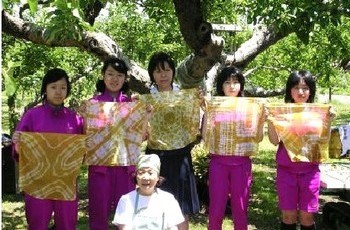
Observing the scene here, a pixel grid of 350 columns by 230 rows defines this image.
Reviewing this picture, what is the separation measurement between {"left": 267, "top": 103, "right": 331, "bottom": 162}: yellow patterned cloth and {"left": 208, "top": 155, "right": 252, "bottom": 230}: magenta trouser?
0.38 m

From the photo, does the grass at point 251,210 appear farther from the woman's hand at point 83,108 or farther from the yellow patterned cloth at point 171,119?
the woman's hand at point 83,108

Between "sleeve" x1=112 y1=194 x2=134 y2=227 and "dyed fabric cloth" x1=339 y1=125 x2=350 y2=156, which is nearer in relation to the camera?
"sleeve" x1=112 y1=194 x2=134 y2=227

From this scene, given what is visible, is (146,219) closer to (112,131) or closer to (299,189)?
(112,131)

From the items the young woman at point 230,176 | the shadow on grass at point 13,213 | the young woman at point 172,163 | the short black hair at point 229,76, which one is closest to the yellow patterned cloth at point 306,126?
the young woman at point 230,176

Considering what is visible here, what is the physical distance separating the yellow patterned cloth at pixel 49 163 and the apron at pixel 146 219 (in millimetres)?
668

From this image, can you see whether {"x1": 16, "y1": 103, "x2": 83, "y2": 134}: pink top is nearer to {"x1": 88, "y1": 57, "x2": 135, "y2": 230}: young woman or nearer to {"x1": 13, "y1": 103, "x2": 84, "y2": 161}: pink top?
{"x1": 13, "y1": 103, "x2": 84, "y2": 161}: pink top

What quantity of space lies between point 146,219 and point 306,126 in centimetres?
152

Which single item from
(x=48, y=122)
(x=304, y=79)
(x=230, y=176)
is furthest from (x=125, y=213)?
(x=304, y=79)

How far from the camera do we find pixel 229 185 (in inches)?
163

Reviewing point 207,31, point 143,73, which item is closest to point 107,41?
point 143,73

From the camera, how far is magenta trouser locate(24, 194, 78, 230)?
381 centimetres

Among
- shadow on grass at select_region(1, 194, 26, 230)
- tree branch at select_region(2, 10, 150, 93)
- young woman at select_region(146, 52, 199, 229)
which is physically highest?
tree branch at select_region(2, 10, 150, 93)

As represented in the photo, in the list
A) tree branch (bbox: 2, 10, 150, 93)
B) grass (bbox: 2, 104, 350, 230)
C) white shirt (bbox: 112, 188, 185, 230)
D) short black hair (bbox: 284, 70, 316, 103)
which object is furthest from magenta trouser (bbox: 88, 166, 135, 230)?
tree branch (bbox: 2, 10, 150, 93)

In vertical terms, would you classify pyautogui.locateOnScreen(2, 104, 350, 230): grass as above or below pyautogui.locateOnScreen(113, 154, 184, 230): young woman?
below
